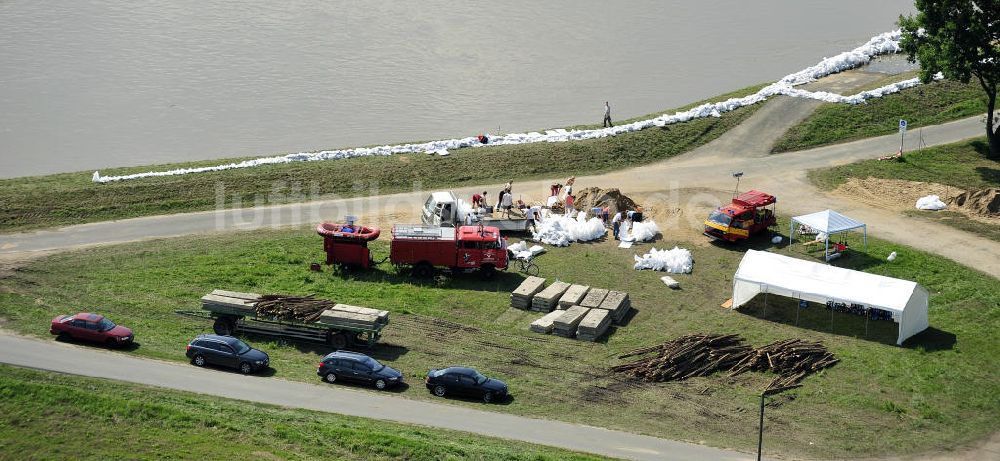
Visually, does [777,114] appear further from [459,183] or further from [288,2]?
[288,2]

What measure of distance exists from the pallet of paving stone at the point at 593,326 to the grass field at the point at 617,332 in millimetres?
478

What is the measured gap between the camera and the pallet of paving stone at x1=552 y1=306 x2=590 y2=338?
4122 centimetres

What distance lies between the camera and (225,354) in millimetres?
37156

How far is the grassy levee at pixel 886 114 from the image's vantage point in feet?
204

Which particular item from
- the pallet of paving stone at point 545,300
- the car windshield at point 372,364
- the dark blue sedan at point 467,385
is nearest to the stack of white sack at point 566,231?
the pallet of paving stone at point 545,300

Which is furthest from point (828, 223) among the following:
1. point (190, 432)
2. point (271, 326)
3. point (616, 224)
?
point (190, 432)

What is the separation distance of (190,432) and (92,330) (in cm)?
783

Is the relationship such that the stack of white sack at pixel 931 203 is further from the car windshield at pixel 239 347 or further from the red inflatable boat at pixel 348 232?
the car windshield at pixel 239 347

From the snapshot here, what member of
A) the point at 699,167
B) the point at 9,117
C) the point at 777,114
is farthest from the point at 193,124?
Result: the point at 777,114

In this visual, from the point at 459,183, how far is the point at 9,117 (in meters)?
30.2

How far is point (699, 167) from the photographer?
2320 inches

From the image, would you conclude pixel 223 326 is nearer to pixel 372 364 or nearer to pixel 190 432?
pixel 372 364

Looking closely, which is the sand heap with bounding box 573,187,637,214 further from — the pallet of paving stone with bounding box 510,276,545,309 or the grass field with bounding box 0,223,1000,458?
the pallet of paving stone with bounding box 510,276,545,309

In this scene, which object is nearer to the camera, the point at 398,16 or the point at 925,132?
the point at 925,132
